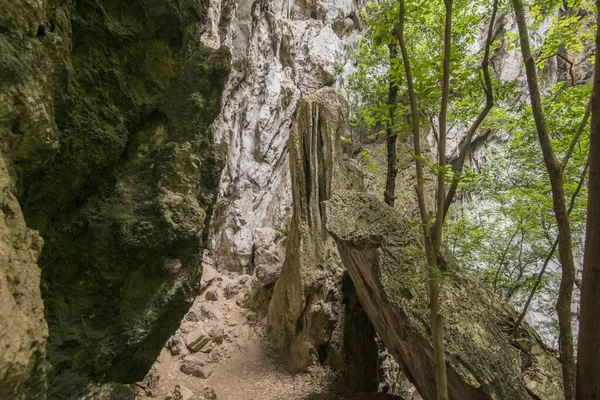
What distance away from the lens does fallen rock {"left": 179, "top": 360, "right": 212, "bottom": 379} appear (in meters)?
7.01

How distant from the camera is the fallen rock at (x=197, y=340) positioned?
7.75 meters

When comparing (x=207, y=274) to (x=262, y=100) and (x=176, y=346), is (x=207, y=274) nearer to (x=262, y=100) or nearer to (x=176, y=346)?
(x=176, y=346)

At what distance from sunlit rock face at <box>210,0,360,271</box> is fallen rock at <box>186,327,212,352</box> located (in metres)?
3.97

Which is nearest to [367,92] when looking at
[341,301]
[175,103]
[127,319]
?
[341,301]

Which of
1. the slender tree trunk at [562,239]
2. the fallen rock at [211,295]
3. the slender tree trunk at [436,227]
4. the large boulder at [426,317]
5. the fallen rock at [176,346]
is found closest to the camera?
the slender tree trunk at [436,227]

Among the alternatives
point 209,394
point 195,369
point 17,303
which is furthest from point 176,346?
point 17,303

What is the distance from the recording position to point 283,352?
759 cm

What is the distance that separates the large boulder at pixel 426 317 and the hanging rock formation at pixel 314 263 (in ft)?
5.37

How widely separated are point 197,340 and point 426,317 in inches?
223

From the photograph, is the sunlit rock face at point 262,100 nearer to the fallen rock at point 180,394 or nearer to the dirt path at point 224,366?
the dirt path at point 224,366

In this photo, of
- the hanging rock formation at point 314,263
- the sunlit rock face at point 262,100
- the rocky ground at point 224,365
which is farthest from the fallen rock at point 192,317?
the sunlit rock face at point 262,100

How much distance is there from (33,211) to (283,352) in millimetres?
6473

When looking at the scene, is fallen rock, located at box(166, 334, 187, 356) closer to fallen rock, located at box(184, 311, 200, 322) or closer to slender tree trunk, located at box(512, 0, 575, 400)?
fallen rock, located at box(184, 311, 200, 322)

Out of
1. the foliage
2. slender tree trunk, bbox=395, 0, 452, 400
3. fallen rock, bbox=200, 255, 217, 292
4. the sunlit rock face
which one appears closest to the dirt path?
fallen rock, bbox=200, 255, 217, 292
